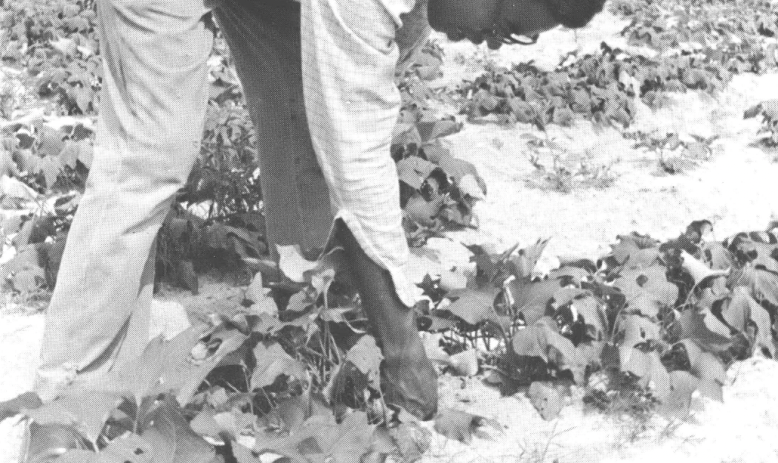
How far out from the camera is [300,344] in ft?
10.2

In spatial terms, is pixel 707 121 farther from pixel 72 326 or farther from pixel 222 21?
pixel 72 326

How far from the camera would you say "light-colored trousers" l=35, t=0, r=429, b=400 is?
98.9 inches

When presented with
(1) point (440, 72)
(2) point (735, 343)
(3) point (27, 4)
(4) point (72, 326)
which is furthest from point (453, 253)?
(3) point (27, 4)

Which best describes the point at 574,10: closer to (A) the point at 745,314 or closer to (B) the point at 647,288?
(B) the point at 647,288

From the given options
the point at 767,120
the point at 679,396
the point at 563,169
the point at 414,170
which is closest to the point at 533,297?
the point at 679,396

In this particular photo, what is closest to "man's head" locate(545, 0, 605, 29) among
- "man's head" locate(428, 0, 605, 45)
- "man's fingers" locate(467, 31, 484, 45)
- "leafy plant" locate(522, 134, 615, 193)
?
"man's head" locate(428, 0, 605, 45)

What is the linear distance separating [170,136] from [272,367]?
2.09 ft

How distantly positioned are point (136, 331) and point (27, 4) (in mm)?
4775

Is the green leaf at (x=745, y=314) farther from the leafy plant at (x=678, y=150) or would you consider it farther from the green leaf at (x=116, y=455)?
the leafy plant at (x=678, y=150)

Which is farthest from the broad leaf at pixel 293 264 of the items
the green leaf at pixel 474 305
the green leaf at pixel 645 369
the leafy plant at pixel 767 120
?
the leafy plant at pixel 767 120

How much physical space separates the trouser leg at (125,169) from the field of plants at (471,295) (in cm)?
21

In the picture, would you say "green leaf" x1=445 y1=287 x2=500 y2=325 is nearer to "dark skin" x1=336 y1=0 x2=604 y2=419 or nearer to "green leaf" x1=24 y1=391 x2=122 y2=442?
"dark skin" x1=336 y1=0 x2=604 y2=419

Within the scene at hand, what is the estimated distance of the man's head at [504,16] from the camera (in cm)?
259

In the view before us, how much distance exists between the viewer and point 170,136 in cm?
282
